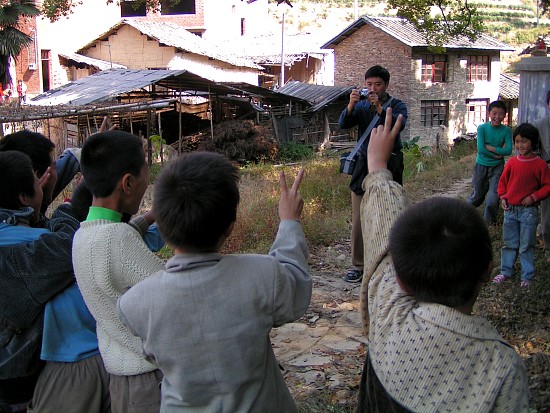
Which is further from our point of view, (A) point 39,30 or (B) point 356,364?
(A) point 39,30

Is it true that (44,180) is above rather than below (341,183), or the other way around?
above

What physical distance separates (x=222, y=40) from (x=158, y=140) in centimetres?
2189

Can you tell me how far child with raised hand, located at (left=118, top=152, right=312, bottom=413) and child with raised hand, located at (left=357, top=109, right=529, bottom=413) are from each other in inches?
13.8

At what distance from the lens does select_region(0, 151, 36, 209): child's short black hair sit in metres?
2.39

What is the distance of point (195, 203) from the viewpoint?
1.67 meters

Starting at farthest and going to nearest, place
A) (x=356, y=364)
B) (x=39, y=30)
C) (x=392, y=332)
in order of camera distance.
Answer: (x=39, y=30), (x=356, y=364), (x=392, y=332)

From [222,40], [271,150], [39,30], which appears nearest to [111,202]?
[271,150]

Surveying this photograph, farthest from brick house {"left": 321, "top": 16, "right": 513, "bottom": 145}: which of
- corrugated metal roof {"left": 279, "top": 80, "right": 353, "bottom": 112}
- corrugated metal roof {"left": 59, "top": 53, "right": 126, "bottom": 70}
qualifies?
corrugated metal roof {"left": 59, "top": 53, "right": 126, "bottom": 70}

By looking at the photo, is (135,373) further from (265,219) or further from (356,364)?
(265,219)

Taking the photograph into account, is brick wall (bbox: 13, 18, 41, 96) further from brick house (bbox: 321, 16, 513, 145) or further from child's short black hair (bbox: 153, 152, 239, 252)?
child's short black hair (bbox: 153, 152, 239, 252)

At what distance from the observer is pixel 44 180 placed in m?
2.64

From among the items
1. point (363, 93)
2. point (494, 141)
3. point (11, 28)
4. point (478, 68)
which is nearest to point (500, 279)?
point (363, 93)

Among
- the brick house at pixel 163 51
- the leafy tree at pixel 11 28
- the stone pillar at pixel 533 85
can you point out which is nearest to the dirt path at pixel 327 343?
the stone pillar at pixel 533 85

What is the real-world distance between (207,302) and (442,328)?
0.63m
